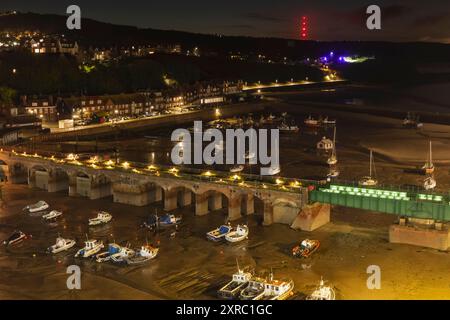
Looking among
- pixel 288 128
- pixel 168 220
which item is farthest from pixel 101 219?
pixel 288 128

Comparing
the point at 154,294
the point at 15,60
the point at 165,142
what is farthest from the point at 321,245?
the point at 15,60

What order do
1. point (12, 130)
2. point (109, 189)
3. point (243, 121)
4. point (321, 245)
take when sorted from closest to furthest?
point (321, 245)
point (109, 189)
point (12, 130)
point (243, 121)

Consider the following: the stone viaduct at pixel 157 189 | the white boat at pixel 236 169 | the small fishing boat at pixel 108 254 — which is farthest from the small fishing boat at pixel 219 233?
the white boat at pixel 236 169

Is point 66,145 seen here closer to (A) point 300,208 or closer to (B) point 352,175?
(B) point 352,175

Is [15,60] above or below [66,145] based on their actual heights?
above

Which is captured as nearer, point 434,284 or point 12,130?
point 434,284

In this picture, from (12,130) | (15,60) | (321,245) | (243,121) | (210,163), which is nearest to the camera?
(321,245)

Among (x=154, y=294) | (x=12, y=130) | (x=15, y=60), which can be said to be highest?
(x=15, y=60)
